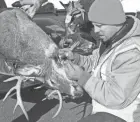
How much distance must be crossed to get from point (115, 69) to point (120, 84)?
0.46 ft

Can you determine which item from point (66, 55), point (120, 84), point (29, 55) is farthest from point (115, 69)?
point (29, 55)

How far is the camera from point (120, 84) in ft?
8.59

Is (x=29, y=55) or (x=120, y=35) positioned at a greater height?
(x=120, y=35)

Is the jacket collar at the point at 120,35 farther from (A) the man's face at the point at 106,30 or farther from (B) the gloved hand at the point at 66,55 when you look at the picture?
(B) the gloved hand at the point at 66,55

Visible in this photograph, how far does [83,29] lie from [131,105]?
3.54 m

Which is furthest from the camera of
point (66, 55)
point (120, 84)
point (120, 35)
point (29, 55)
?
point (29, 55)

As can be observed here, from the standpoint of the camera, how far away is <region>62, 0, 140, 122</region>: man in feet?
8.57

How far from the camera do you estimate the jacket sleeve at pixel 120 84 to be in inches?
102

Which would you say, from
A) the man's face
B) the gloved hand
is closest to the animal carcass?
the gloved hand

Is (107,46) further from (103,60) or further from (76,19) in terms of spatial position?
(76,19)

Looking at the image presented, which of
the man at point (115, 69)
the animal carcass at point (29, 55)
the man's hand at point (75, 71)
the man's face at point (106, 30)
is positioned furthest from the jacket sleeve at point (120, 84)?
the animal carcass at point (29, 55)

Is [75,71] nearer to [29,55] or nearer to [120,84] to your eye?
[120,84]

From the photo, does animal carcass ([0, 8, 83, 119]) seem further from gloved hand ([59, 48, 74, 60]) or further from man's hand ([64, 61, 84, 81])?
man's hand ([64, 61, 84, 81])

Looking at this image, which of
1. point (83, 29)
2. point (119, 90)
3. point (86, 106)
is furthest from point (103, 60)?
point (83, 29)
